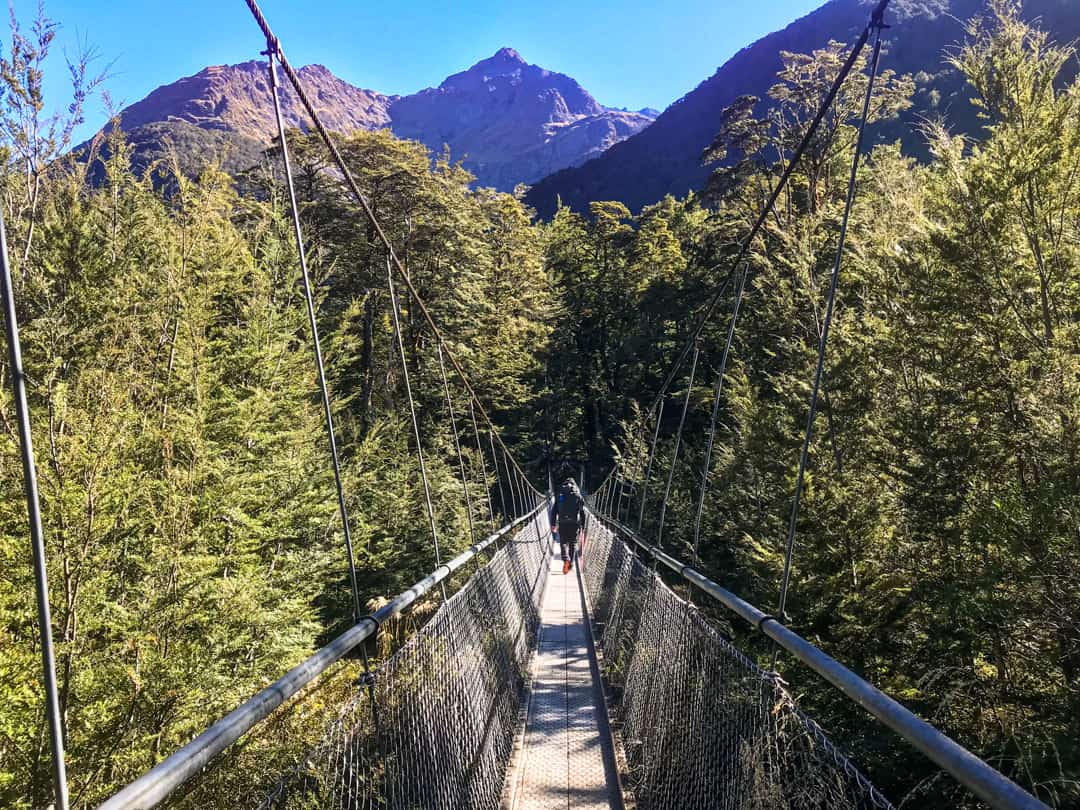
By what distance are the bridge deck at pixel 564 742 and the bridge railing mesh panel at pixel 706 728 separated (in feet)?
0.41

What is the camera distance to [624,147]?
2894 inches

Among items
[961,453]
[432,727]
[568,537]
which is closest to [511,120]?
[568,537]

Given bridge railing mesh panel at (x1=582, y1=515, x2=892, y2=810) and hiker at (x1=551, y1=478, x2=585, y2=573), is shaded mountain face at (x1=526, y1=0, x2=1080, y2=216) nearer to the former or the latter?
hiker at (x1=551, y1=478, x2=585, y2=573)

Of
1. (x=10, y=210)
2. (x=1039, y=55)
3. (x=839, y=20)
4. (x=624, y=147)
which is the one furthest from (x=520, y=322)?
(x=839, y=20)

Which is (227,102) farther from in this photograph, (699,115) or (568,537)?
(568,537)

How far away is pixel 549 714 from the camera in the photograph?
3467 mm

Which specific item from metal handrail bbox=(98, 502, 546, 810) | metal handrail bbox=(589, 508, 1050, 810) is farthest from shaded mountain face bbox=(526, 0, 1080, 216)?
metal handrail bbox=(98, 502, 546, 810)

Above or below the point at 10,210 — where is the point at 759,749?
below

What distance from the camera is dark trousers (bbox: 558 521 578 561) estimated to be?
863 cm

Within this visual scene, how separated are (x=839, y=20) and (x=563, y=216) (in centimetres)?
5311

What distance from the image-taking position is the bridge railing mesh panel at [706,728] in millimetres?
1178

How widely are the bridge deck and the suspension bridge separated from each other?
0.04 ft

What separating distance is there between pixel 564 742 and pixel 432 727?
1.37 metres

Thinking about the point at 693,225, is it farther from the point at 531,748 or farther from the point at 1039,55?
the point at 531,748
